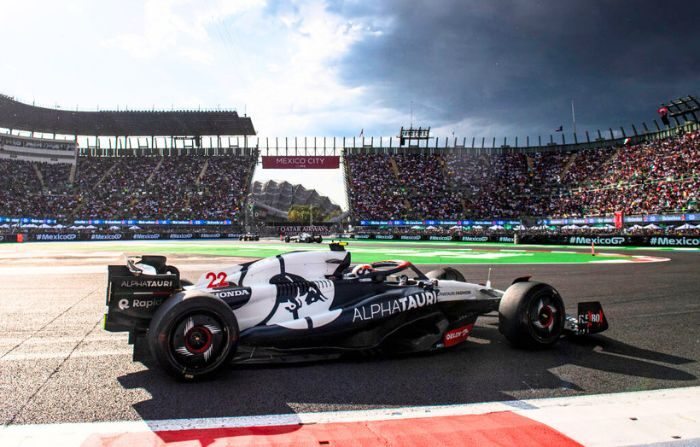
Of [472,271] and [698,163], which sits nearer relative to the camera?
[472,271]

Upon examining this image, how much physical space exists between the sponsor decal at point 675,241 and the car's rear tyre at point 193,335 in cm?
3259

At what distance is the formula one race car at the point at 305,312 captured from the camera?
13.4 feet

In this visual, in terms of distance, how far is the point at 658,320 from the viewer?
6.71 meters

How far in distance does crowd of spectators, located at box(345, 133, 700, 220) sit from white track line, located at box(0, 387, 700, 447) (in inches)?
1866

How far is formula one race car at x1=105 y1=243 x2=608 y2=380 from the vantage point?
408 centimetres

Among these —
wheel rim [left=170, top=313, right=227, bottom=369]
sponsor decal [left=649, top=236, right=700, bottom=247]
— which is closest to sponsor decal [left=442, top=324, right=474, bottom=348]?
wheel rim [left=170, top=313, right=227, bottom=369]

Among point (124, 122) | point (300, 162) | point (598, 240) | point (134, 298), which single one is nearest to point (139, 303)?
point (134, 298)

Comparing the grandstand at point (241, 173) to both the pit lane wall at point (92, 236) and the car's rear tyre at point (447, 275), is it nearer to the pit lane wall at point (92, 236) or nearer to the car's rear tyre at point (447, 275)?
the pit lane wall at point (92, 236)

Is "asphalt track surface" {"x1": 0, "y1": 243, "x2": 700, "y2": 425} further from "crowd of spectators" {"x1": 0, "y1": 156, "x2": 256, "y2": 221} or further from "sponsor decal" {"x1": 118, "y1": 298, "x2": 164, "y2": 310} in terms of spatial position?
"crowd of spectators" {"x1": 0, "y1": 156, "x2": 256, "y2": 221}

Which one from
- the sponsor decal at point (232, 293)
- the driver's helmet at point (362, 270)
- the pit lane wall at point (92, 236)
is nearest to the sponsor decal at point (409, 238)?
the pit lane wall at point (92, 236)

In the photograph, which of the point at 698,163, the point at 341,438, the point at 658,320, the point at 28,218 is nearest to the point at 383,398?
the point at 341,438

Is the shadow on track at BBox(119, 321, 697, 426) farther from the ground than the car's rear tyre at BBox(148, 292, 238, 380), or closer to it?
closer to it

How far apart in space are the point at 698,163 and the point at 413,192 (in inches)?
1239

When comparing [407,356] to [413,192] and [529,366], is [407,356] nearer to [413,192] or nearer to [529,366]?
[529,366]
